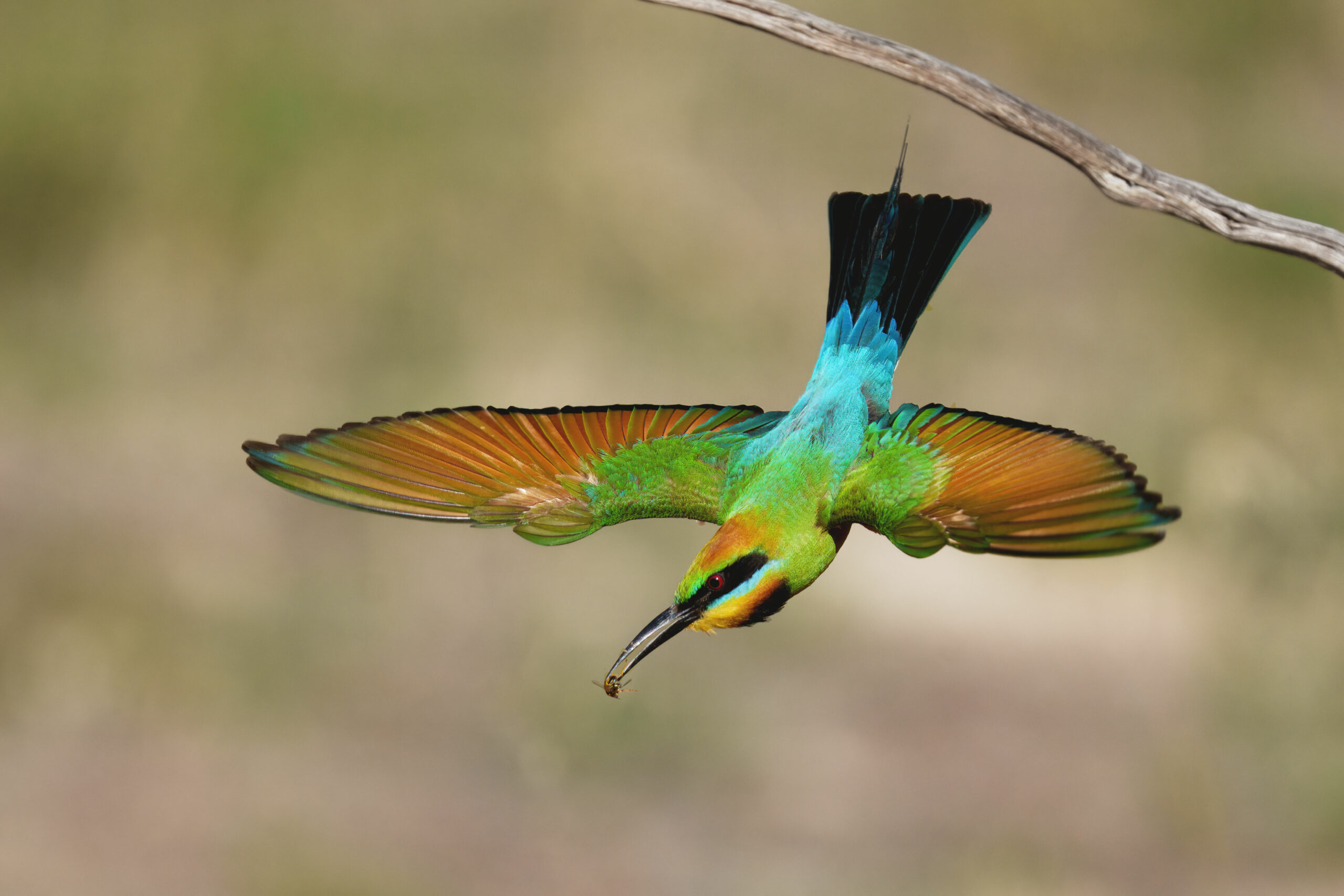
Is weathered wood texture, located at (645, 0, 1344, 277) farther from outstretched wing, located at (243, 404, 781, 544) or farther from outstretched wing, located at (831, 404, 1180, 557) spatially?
outstretched wing, located at (243, 404, 781, 544)

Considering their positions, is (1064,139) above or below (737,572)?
above

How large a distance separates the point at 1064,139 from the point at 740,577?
1.04m

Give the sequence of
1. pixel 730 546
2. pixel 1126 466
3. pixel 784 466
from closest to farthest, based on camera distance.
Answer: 1. pixel 1126 466
2. pixel 730 546
3. pixel 784 466

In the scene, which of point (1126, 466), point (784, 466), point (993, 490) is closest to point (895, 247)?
point (784, 466)

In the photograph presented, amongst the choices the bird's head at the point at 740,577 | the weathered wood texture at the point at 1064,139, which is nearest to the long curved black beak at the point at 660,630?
the bird's head at the point at 740,577

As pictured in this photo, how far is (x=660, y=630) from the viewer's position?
2.70 metres

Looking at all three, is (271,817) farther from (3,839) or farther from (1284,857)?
(1284,857)

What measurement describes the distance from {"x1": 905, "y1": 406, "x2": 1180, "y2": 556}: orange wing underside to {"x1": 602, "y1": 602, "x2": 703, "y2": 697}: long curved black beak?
1.53ft

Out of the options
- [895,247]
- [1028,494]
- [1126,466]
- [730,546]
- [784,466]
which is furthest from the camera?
[895,247]

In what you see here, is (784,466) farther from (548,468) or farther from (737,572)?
(548,468)

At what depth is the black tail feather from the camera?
305cm

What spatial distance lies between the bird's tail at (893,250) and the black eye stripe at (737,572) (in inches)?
31.3

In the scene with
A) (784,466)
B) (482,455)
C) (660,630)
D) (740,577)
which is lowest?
(660,630)

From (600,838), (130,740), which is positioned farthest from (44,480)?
(600,838)
